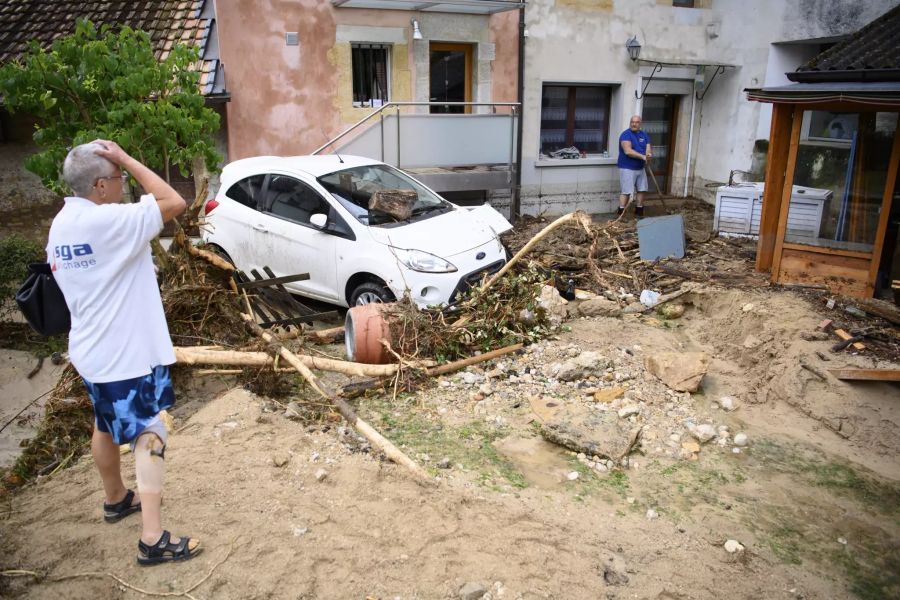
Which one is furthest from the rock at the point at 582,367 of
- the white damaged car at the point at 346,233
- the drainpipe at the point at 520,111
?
the drainpipe at the point at 520,111

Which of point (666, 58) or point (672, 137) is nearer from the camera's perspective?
point (666, 58)

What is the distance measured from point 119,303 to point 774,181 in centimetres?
813

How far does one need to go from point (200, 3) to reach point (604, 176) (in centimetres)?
836

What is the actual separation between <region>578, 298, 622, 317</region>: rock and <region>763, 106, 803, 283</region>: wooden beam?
7.20 ft

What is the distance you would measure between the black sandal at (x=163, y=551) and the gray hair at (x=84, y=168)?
1.71 metres

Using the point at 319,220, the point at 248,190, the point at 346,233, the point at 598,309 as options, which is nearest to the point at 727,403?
the point at 598,309

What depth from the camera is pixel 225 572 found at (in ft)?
11.3

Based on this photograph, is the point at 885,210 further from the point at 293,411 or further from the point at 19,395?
the point at 19,395

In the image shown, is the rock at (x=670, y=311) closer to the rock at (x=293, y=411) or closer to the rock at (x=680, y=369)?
the rock at (x=680, y=369)

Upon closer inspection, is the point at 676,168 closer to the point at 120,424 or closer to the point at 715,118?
the point at 715,118

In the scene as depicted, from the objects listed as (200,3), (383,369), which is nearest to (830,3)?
(200,3)

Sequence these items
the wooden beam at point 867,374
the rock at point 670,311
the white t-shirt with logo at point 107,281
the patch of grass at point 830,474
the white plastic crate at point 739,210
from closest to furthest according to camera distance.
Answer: the white t-shirt with logo at point 107,281, the patch of grass at point 830,474, the wooden beam at point 867,374, the rock at point 670,311, the white plastic crate at point 739,210

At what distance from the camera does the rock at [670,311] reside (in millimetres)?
8047

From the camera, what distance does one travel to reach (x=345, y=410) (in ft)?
17.1
